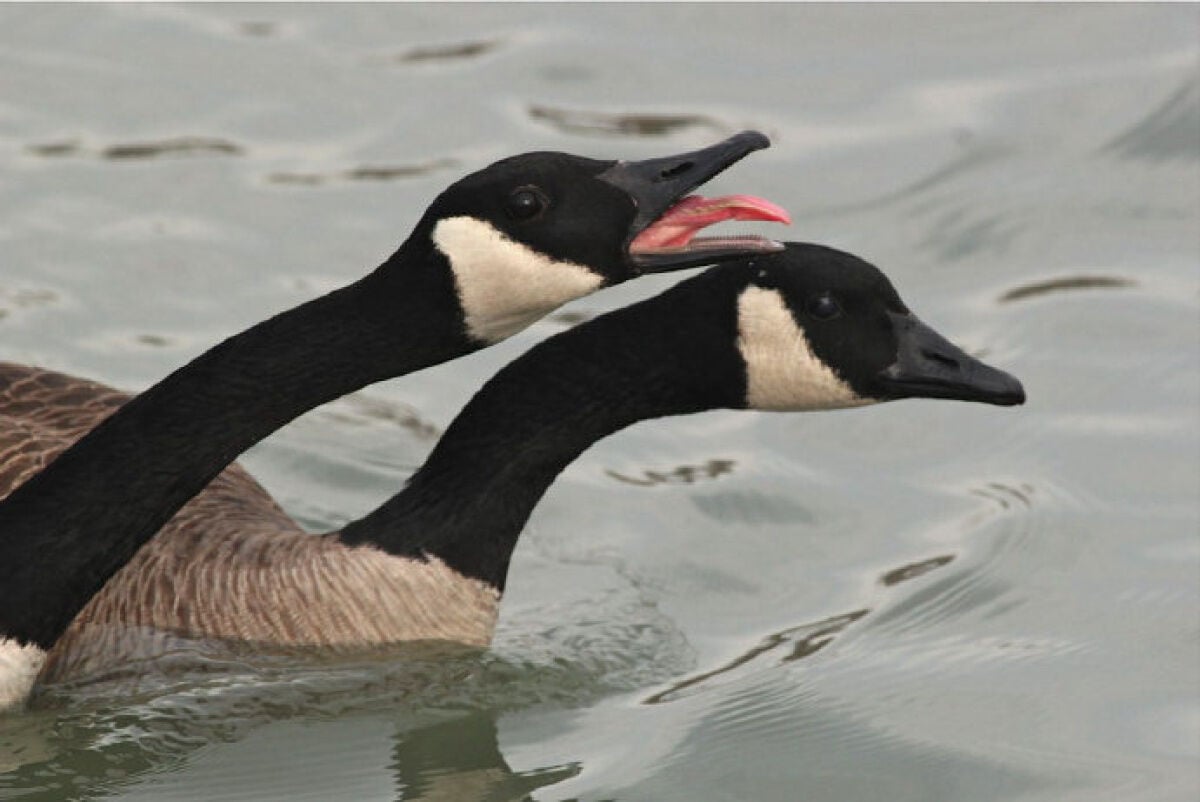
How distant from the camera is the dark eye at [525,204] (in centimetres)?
715

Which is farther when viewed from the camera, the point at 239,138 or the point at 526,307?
the point at 239,138

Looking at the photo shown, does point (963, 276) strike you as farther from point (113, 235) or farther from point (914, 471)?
point (113, 235)

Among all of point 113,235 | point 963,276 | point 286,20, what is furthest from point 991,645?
→ point 286,20

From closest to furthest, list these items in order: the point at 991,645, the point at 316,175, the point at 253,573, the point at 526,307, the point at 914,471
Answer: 1. the point at 526,307
2. the point at 253,573
3. the point at 991,645
4. the point at 914,471
5. the point at 316,175

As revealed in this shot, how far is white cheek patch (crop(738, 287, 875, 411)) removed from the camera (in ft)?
26.1

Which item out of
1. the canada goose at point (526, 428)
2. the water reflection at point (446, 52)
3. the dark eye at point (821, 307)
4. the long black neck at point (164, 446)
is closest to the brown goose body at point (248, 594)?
the canada goose at point (526, 428)

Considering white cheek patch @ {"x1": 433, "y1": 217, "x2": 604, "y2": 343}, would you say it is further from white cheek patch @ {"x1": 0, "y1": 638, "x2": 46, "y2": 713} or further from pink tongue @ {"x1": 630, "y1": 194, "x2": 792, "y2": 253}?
white cheek patch @ {"x1": 0, "y1": 638, "x2": 46, "y2": 713}

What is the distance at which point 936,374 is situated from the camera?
7988 mm

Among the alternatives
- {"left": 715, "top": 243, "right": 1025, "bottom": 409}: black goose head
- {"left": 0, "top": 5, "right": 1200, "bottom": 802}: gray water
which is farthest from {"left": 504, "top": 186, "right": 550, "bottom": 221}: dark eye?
{"left": 0, "top": 5, "right": 1200, "bottom": 802}: gray water

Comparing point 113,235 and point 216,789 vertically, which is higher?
point 113,235

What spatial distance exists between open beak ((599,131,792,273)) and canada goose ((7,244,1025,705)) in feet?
2.40

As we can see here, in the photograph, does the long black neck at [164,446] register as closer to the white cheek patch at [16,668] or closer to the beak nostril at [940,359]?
the white cheek patch at [16,668]

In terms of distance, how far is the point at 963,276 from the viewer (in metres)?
12.1

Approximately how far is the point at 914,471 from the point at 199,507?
3184 mm
